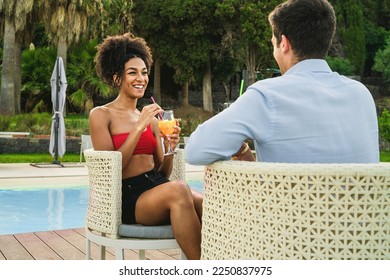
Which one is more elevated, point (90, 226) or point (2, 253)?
point (90, 226)

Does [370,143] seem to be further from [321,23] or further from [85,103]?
[85,103]

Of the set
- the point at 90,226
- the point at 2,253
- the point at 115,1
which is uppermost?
the point at 115,1

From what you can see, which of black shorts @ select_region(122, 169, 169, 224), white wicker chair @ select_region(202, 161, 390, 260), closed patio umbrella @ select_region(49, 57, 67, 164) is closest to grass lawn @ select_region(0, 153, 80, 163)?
closed patio umbrella @ select_region(49, 57, 67, 164)

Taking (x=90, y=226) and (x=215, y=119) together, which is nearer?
(x=215, y=119)

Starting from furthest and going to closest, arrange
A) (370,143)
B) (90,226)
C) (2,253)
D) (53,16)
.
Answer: (53,16) < (2,253) < (90,226) < (370,143)

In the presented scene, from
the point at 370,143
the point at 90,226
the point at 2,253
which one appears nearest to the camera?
the point at 370,143

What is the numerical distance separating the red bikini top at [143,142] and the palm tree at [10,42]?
17971 mm

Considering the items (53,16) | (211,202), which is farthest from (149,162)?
(53,16)

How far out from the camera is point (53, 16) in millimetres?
20000

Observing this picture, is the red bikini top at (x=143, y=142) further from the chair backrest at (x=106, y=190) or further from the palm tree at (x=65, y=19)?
the palm tree at (x=65, y=19)

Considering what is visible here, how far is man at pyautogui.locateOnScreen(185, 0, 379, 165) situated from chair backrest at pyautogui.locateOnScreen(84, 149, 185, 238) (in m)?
0.73

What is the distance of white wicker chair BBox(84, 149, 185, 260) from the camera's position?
2.48m

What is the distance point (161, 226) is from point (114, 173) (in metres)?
0.30

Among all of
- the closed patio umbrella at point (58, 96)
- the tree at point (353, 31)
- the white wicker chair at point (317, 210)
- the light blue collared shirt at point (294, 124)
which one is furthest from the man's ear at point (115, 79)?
the tree at point (353, 31)
